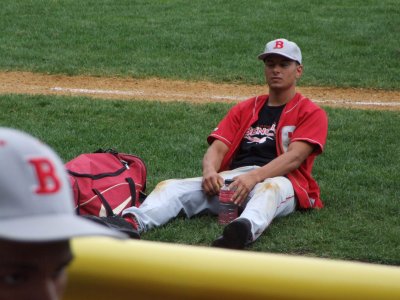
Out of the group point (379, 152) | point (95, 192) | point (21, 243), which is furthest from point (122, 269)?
point (379, 152)

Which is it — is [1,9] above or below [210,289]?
below

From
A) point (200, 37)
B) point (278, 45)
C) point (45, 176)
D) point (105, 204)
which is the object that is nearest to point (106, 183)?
point (105, 204)

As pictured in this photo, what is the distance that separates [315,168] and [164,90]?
12.3ft

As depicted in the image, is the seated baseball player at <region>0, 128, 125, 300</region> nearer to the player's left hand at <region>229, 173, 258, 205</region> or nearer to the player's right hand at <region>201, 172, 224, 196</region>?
the player's left hand at <region>229, 173, 258, 205</region>

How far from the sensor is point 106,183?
6.40 meters

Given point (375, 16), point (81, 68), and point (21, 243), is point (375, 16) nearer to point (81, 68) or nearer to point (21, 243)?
point (81, 68)

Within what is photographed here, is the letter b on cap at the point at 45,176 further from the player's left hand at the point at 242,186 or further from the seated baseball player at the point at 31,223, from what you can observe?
the player's left hand at the point at 242,186

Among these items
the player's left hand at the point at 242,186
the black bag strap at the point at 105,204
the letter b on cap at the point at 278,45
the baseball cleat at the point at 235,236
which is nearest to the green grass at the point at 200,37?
the letter b on cap at the point at 278,45

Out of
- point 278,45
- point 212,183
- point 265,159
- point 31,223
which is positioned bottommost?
point 212,183

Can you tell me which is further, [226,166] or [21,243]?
[226,166]

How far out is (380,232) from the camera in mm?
6293

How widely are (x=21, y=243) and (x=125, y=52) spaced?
11862 mm

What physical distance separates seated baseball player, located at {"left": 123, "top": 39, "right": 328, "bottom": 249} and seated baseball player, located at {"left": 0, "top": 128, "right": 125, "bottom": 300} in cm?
449

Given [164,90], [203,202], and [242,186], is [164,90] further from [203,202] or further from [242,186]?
[242,186]
